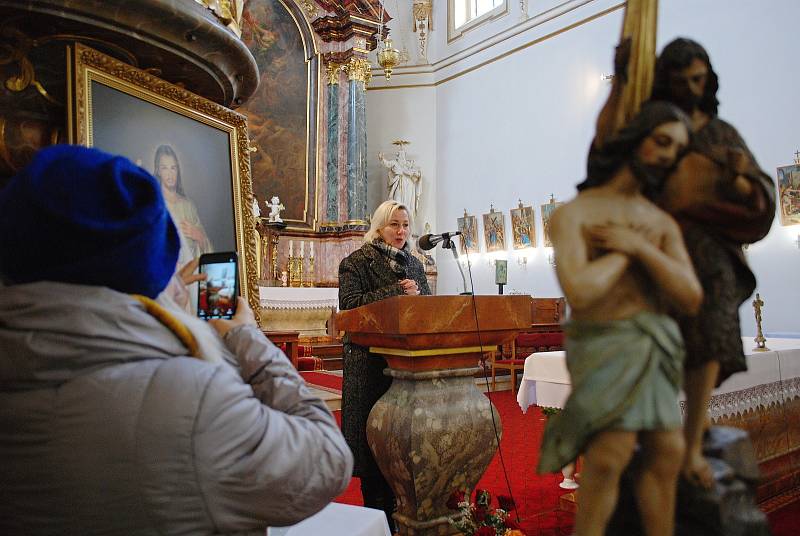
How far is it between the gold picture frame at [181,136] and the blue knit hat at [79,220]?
108 centimetres

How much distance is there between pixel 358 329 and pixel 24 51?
157cm

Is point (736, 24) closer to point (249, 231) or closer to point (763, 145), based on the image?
point (763, 145)

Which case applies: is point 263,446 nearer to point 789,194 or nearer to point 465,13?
point 789,194

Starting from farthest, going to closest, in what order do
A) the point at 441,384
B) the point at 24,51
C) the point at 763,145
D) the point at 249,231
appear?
the point at 763,145 < the point at 249,231 < the point at 441,384 < the point at 24,51

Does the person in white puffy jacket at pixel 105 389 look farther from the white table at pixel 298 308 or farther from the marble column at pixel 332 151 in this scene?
the marble column at pixel 332 151

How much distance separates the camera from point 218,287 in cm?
152

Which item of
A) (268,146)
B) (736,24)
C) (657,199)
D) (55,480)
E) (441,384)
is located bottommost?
(441,384)

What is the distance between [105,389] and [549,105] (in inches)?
453

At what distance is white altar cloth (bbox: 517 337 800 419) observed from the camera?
3.32 m

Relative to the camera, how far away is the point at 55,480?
93 cm

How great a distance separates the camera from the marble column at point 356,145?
12.2m

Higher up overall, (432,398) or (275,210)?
(275,210)

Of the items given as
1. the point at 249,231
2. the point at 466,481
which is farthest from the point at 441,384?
the point at 249,231

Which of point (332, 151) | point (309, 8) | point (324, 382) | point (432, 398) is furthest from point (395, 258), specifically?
point (309, 8)
